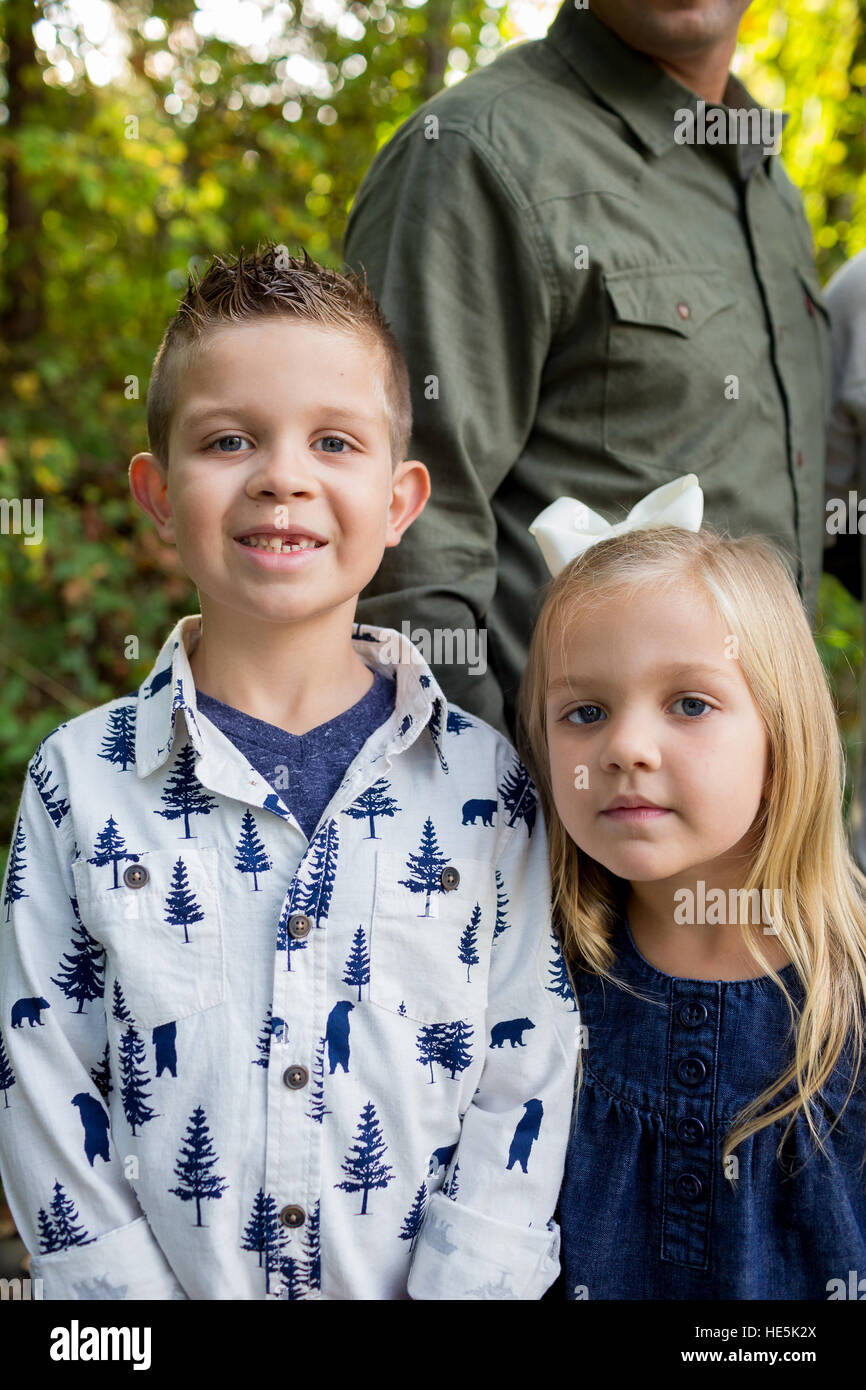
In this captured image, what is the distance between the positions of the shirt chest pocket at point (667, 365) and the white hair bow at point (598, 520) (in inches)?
10.6

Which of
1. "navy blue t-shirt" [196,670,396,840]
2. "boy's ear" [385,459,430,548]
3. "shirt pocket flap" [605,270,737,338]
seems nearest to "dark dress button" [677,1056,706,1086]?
"navy blue t-shirt" [196,670,396,840]

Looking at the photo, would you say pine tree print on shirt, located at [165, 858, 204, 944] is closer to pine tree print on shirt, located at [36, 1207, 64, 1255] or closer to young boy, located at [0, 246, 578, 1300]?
young boy, located at [0, 246, 578, 1300]

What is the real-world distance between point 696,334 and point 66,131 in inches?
168

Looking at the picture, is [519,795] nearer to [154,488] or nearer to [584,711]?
[584,711]

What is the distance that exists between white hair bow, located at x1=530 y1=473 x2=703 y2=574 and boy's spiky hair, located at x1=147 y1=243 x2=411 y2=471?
0.26 meters

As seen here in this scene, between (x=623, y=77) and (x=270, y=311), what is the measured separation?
0.95 m

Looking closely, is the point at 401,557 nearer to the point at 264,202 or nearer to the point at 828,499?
the point at 828,499

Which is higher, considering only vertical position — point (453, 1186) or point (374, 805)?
point (374, 805)

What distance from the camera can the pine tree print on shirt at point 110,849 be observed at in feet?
5.34

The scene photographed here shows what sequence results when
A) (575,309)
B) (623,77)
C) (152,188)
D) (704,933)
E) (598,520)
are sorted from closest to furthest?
(704,933), (598,520), (575,309), (623,77), (152,188)

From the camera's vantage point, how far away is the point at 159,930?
63.7 inches

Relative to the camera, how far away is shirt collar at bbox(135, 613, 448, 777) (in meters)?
1.68

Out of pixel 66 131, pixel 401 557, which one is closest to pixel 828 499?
pixel 401 557

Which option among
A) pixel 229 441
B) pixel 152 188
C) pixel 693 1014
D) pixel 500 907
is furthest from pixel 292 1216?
pixel 152 188
